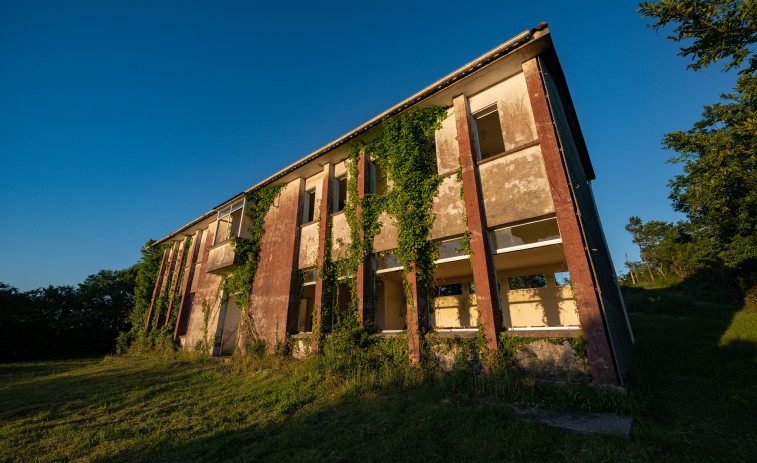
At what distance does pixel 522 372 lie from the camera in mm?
5852

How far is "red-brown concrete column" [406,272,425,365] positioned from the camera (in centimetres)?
728

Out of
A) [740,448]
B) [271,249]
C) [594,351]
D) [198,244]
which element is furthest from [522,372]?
[198,244]

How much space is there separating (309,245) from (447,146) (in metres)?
6.34

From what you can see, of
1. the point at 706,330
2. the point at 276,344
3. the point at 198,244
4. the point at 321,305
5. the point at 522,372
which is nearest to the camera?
the point at 522,372

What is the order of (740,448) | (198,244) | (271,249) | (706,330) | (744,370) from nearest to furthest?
(740,448), (744,370), (271,249), (706,330), (198,244)

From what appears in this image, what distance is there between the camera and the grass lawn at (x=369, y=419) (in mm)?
3727

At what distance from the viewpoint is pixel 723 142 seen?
477 inches

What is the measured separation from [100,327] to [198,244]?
14.1 metres

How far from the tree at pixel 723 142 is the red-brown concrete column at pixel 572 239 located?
2.27 m

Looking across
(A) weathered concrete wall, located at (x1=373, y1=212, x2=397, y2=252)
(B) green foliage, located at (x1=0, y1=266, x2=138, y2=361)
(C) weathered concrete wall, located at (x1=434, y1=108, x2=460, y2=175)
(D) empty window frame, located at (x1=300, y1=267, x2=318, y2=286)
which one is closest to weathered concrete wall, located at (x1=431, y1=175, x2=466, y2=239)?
(C) weathered concrete wall, located at (x1=434, y1=108, x2=460, y2=175)

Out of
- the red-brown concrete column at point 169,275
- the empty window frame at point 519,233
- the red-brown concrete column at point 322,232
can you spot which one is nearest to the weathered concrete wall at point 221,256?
the red-brown concrete column at point 322,232

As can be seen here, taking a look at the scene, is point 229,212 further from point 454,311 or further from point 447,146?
point 454,311

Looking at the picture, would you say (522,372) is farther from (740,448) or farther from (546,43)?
(546,43)

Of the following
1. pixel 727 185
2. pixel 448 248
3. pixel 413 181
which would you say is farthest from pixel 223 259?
pixel 727 185
